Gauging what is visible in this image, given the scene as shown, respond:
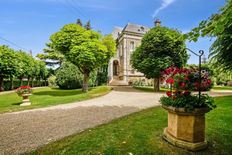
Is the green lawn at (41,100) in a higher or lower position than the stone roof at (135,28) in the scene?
lower

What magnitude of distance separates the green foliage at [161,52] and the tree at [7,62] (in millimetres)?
15775

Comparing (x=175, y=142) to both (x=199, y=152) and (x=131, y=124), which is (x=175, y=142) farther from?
(x=131, y=124)

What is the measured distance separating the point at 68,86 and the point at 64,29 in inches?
373

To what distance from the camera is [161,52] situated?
42.7ft

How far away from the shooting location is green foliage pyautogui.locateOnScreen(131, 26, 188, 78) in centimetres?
1257

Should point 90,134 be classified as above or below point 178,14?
below

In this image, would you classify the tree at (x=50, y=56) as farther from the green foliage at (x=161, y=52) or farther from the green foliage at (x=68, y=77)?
the green foliage at (x=161, y=52)

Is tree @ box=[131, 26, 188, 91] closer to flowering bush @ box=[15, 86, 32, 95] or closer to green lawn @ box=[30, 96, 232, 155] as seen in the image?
green lawn @ box=[30, 96, 232, 155]

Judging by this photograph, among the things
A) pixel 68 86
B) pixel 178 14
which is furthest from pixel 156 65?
pixel 68 86

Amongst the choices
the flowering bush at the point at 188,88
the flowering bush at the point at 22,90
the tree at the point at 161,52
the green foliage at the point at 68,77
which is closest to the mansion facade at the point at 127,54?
the green foliage at the point at 68,77

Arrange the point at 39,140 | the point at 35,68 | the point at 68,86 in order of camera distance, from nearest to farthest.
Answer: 1. the point at 39,140
2. the point at 68,86
3. the point at 35,68

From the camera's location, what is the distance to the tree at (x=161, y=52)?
12.6 m

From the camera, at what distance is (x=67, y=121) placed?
4.62m

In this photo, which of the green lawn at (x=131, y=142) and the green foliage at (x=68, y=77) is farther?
the green foliage at (x=68, y=77)
